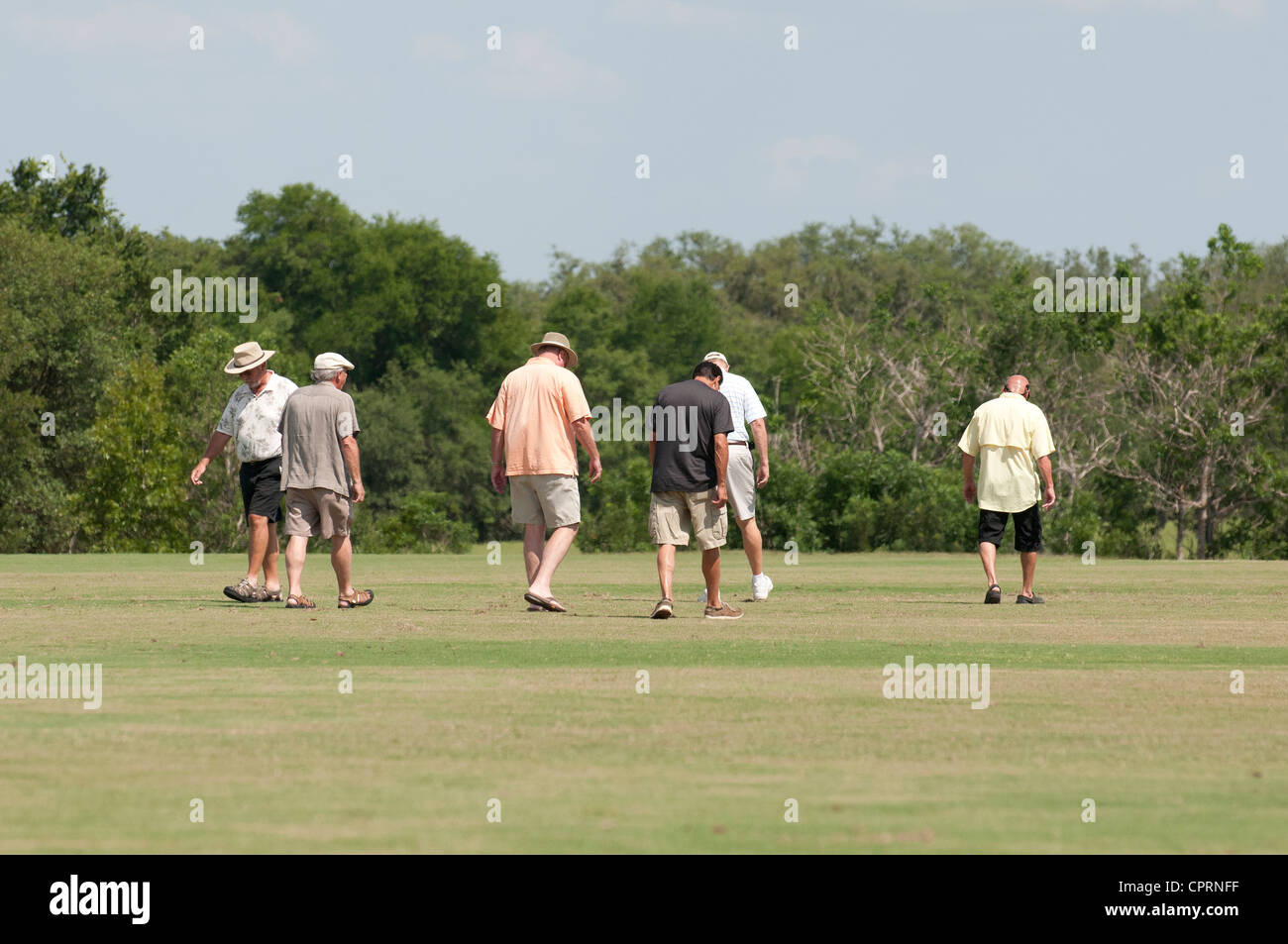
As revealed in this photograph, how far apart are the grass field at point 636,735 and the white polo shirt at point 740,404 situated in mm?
2011

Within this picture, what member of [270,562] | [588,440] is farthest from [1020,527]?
[270,562]

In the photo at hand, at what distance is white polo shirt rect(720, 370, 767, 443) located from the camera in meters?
16.6

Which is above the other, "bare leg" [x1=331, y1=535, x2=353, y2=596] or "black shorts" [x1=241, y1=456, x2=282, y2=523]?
"black shorts" [x1=241, y1=456, x2=282, y2=523]

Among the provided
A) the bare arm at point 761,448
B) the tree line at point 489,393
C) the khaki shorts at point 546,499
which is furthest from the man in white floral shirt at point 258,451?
the tree line at point 489,393

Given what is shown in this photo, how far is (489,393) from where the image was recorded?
278 ft

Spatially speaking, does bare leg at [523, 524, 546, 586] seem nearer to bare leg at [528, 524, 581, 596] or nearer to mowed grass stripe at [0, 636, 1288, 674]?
bare leg at [528, 524, 581, 596]

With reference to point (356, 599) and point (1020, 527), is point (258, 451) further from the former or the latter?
point (1020, 527)

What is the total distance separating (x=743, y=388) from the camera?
16.8m

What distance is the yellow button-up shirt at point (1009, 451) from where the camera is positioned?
1756 centimetres

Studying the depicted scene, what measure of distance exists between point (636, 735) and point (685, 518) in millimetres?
7404

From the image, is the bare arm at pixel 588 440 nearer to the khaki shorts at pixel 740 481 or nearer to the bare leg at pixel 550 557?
the bare leg at pixel 550 557

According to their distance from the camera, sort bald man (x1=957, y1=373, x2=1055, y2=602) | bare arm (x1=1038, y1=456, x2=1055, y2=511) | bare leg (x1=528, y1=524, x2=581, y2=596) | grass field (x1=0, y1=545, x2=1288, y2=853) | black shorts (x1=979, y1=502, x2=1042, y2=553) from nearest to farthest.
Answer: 1. grass field (x1=0, y1=545, x2=1288, y2=853)
2. bare leg (x1=528, y1=524, x2=581, y2=596)
3. bare arm (x1=1038, y1=456, x2=1055, y2=511)
4. black shorts (x1=979, y1=502, x2=1042, y2=553)
5. bald man (x1=957, y1=373, x2=1055, y2=602)

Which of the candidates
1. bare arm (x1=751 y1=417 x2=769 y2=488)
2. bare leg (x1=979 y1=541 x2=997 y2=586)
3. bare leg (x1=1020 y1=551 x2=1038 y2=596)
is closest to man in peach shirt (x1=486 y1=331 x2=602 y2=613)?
bare arm (x1=751 y1=417 x2=769 y2=488)
